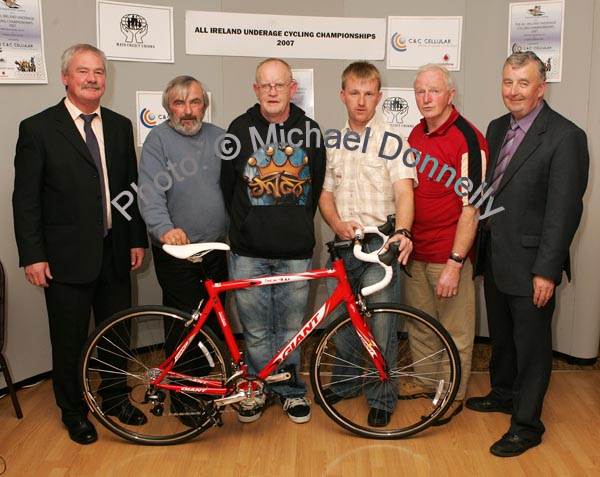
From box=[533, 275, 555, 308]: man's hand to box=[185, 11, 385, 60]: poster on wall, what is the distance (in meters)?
1.71

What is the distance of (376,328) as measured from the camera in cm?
273

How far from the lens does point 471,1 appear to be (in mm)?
3498

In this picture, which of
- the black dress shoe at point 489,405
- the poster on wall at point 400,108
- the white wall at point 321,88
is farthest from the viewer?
the poster on wall at point 400,108

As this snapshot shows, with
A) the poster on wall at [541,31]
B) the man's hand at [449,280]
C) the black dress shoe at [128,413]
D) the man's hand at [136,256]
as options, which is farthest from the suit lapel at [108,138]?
the poster on wall at [541,31]

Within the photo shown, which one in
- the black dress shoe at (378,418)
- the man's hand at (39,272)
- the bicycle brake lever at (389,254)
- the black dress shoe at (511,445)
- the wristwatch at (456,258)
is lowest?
the black dress shoe at (511,445)

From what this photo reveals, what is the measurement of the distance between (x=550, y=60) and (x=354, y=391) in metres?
2.09

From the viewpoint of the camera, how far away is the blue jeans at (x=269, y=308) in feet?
8.97

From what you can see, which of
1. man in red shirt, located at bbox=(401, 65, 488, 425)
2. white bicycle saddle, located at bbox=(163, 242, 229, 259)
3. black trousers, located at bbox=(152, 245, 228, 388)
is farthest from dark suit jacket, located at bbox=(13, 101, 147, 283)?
man in red shirt, located at bbox=(401, 65, 488, 425)

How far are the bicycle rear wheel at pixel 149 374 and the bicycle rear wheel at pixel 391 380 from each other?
0.49 metres

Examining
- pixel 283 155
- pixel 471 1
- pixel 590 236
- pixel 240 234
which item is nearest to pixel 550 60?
pixel 471 1

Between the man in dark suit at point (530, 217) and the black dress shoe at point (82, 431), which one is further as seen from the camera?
the black dress shoe at point (82, 431)

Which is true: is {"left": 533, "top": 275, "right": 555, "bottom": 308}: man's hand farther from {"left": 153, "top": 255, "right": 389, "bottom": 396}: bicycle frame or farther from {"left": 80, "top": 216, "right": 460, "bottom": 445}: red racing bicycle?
{"left": 153, "top": 255, "right": 389, "bottom": 396}: bicycle frame

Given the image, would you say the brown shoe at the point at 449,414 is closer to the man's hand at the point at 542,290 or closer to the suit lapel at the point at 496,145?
the man's hand at the point at 542,290

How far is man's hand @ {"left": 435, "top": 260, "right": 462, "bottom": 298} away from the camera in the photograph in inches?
106
